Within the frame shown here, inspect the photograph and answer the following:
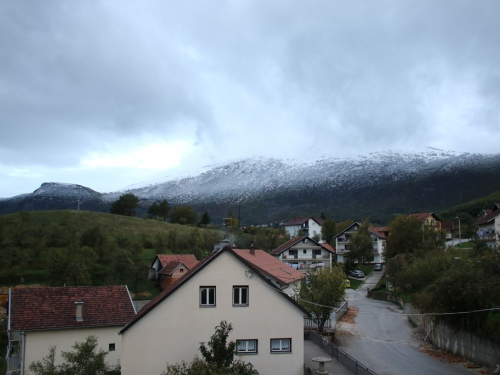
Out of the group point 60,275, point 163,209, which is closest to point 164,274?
point 60,275

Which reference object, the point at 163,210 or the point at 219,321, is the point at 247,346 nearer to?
the point at 219,321

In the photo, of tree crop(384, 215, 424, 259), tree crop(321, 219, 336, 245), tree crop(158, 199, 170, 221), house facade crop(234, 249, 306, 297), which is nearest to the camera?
house facade crop(234, 249, 306, 297)

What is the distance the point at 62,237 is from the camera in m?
76.1

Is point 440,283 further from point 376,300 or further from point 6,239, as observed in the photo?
point 6,239

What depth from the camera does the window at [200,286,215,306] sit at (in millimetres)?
22859

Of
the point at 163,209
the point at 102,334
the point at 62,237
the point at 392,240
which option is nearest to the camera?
the point at 102,334

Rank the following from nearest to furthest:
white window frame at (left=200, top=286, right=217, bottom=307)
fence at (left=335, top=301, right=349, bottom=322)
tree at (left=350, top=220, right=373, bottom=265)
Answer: white window frame at (left=200, top=286, right=217, bottom=307) → fence at (left=335, top=301, right=349, bottom=322) → tree at (left=350, top=220, right=373, bottom=265)

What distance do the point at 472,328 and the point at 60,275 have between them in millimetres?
47896

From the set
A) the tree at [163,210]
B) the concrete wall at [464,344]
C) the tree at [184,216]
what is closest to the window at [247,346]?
the concrete wall at [464,344]

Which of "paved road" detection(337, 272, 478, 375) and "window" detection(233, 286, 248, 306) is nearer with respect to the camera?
"window" detection(233, 286, 248, 306)

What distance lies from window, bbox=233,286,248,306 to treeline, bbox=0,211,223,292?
38236 millimetres

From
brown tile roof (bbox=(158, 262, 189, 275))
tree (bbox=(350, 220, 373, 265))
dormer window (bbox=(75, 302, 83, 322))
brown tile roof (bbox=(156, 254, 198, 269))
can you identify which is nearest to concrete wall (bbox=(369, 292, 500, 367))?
dormer window (bbox=(75, 302, 83, 322))

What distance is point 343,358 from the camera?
25.0 metres

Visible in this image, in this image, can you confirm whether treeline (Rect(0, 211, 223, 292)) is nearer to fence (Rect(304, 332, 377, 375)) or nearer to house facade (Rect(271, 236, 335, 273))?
house facade (Rect(271, 236, 335, 273))
